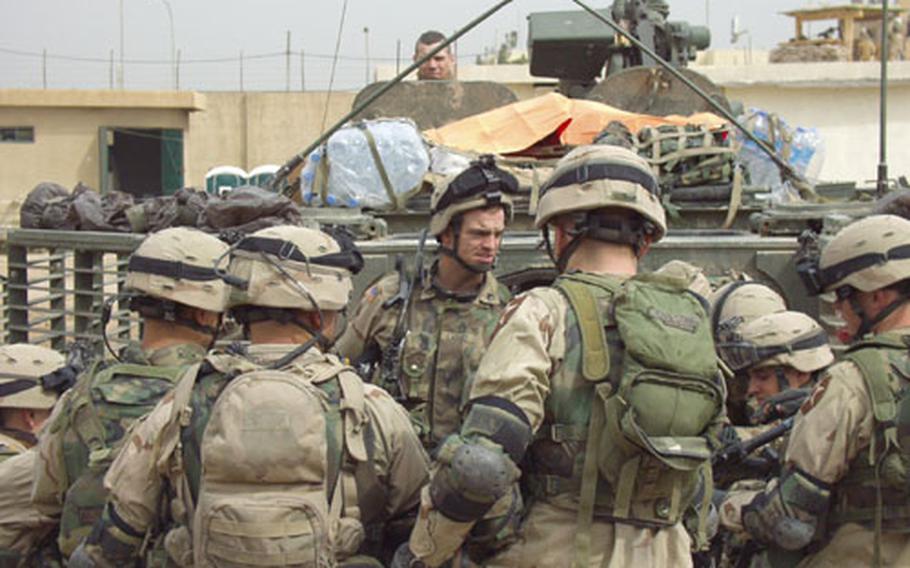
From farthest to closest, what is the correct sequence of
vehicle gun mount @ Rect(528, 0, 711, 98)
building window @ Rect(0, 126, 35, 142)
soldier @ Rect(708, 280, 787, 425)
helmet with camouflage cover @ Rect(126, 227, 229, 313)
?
building window @ Rect(0, 126, 35, 142)
vehicle gun mount @ Rect(528, 0, 711, 98)
soldier @ Rect(708, 280, 787, 425)
helmet with camouflage cover @ Rect(126, 227, 229, 313)

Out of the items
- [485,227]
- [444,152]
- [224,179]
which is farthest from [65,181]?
[485,227]

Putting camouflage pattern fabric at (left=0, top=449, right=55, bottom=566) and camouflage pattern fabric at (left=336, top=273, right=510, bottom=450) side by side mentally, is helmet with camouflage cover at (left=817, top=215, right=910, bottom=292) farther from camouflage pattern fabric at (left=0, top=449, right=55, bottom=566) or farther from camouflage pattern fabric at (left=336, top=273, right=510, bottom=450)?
camouflage pattern fabric at (left=0, top=449, right=55, bottom=566)

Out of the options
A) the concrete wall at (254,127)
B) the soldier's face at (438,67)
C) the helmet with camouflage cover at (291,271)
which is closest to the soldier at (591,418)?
the helmet with camouflage cover at (291,271)

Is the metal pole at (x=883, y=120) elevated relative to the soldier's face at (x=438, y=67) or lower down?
lower down

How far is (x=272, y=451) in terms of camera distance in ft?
9.31

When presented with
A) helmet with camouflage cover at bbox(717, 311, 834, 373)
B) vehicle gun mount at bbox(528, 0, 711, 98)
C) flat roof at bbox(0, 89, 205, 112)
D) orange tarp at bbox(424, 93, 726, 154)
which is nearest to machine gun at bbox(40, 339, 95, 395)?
helmet with camouflage cover at bbox(717, 311, 834, 373)

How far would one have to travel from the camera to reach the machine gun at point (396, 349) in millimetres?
4508

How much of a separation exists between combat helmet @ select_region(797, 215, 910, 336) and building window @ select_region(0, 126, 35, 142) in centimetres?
2560

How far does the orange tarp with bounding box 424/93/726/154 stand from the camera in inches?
270

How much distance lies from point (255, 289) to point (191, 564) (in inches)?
25.4

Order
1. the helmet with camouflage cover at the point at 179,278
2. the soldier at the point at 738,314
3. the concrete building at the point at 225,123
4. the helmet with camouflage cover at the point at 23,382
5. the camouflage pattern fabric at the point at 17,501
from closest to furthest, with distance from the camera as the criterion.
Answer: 1. the helmet with camouflage cover at the point at 179,278
2. the camouflage pattern fabric at the point at 17,501
3. the helmet with camouflage cover at the point at 23,382
4. the soldier at the point at 738,314
5. the concrete building at the point at 225,123

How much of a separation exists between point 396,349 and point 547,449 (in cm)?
156

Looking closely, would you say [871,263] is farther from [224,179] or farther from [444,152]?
[224,179]

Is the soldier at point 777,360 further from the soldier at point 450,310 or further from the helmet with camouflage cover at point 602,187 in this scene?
the helmet with camouflage cover at point 602,187
